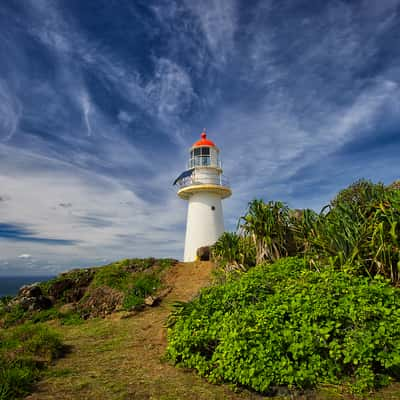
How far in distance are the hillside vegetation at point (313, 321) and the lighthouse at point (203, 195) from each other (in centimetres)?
996

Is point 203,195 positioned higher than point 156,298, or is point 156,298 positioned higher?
point 203,195

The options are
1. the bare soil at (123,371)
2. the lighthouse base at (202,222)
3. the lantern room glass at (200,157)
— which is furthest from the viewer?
the lantern room glass at (200,157)

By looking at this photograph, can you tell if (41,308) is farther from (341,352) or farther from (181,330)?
(341,352)

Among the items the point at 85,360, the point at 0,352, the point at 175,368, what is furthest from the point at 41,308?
the point at 175,368

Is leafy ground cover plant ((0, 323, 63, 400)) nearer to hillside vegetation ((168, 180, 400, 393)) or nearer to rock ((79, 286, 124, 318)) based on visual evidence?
hillside vegetation ((168, 180, 400, 393))

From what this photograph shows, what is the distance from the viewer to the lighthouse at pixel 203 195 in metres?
16.8

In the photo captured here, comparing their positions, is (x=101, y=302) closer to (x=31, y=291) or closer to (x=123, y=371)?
(x=31, y=291)

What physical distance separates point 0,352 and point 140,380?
3.25 metres

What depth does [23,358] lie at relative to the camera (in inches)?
207

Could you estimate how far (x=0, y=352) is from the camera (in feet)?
19.1

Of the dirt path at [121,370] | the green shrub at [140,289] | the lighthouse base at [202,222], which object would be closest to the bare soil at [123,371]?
the dirt path at [121,370]

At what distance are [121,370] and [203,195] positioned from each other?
41.3 feet

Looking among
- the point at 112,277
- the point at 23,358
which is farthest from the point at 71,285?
the point at 23,358

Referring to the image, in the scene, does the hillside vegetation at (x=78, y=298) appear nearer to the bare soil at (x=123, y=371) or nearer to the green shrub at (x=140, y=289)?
the green shrub at (x=140, y=289)
